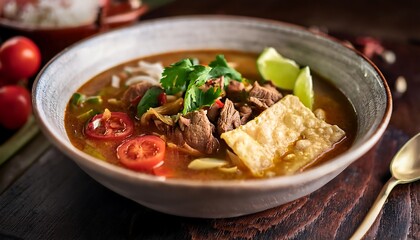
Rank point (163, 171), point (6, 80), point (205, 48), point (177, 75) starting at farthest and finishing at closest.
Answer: point (6, 80) → point (205, 48) → point (177, 75) → point (163, 171)

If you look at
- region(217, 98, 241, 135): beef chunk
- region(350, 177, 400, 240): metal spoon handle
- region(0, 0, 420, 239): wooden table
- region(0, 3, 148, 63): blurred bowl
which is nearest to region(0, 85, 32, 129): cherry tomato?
region(0, 0, 420, 239): wooden table

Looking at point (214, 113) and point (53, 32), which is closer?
point (214, 113)

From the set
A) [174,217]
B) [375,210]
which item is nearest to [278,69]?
[375,210]

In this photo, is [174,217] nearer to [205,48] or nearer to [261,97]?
[261,97]

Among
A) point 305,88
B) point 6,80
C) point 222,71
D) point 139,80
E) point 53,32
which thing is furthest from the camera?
point 53,32

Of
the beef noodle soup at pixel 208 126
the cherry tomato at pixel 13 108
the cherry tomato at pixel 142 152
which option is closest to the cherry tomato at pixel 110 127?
the beef noodle soup at pixel 208 126

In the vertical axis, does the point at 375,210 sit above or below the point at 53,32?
above

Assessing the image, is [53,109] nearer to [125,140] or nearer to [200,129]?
[125,140]
